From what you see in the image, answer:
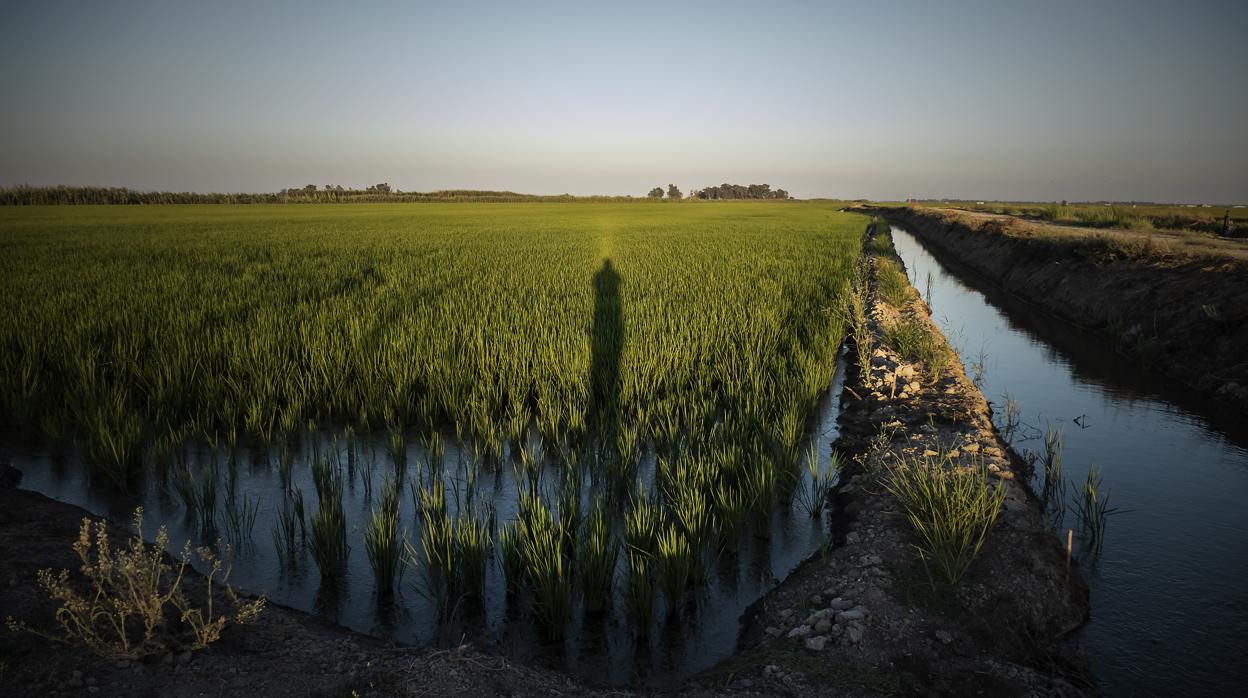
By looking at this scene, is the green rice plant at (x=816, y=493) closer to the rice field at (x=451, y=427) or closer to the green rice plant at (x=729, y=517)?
the rice field at (x=451, y=427)

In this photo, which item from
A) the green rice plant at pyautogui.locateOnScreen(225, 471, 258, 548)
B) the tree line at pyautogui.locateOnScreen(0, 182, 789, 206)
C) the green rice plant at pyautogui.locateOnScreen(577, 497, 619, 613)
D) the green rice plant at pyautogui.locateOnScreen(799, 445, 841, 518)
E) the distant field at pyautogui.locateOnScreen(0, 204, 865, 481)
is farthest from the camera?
the tree line at pyautogui.locateOnScreen(0, 182, 789, 206)

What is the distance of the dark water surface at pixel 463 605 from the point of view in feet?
9.71

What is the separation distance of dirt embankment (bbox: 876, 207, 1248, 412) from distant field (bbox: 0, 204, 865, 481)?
433 centimetres

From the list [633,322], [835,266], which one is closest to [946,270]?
[835,266]

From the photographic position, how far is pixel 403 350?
6664 millimetres

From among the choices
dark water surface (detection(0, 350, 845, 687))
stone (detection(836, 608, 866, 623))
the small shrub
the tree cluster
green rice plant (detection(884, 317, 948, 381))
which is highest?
the tree cluster

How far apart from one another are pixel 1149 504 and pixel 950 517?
2437 mm

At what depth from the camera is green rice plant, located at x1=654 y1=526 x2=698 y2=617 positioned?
10.1ft

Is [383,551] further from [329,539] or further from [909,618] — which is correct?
[909,618]

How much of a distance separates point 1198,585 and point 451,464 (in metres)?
4.85

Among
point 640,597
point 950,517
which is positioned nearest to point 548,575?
point 640,597

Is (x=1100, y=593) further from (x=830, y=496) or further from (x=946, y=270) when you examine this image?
(x=946, y=270)

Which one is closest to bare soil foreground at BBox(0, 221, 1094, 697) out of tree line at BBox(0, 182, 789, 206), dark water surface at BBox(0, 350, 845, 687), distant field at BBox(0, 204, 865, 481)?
dark water surface at BBox(0, 350, 845, 687)

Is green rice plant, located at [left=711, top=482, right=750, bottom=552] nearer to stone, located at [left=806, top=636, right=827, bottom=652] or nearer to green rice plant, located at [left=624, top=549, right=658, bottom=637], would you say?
green rice plant, located at [left=624, top=549, right=658, bottom=637]
